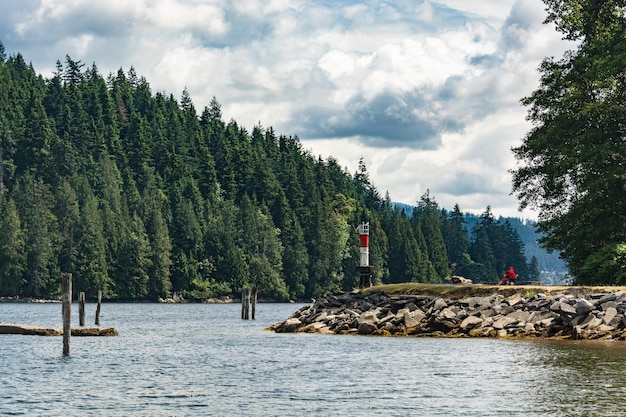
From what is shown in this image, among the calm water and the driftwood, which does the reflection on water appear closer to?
the calm water

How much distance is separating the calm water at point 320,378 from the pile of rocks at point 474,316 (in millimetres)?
1719

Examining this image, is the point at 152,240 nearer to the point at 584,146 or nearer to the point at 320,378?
the point at 584,146

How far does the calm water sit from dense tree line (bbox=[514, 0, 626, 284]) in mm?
11402

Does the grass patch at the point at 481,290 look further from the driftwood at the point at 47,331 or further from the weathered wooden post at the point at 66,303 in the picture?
the weathered wooden post at the point at 66,303

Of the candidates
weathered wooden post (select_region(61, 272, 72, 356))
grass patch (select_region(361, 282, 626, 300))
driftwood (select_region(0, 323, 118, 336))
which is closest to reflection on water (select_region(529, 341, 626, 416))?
grass patch (select_region(361, 282, 626, 300))

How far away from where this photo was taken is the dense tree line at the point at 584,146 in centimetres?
5325

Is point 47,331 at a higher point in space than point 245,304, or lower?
lower

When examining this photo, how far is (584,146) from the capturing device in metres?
54.1

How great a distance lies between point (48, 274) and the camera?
488ft

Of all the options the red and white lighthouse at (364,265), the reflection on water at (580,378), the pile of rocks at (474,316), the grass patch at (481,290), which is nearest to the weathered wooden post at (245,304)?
the red and white lighthouse at (364,265)

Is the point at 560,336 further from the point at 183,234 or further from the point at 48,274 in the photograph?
the point at 183,234

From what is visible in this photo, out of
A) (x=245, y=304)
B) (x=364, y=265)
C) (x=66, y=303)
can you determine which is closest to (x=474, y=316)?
(x=364, y=265)

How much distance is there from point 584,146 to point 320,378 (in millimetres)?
25500

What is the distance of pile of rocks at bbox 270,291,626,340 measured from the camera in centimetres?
4506
